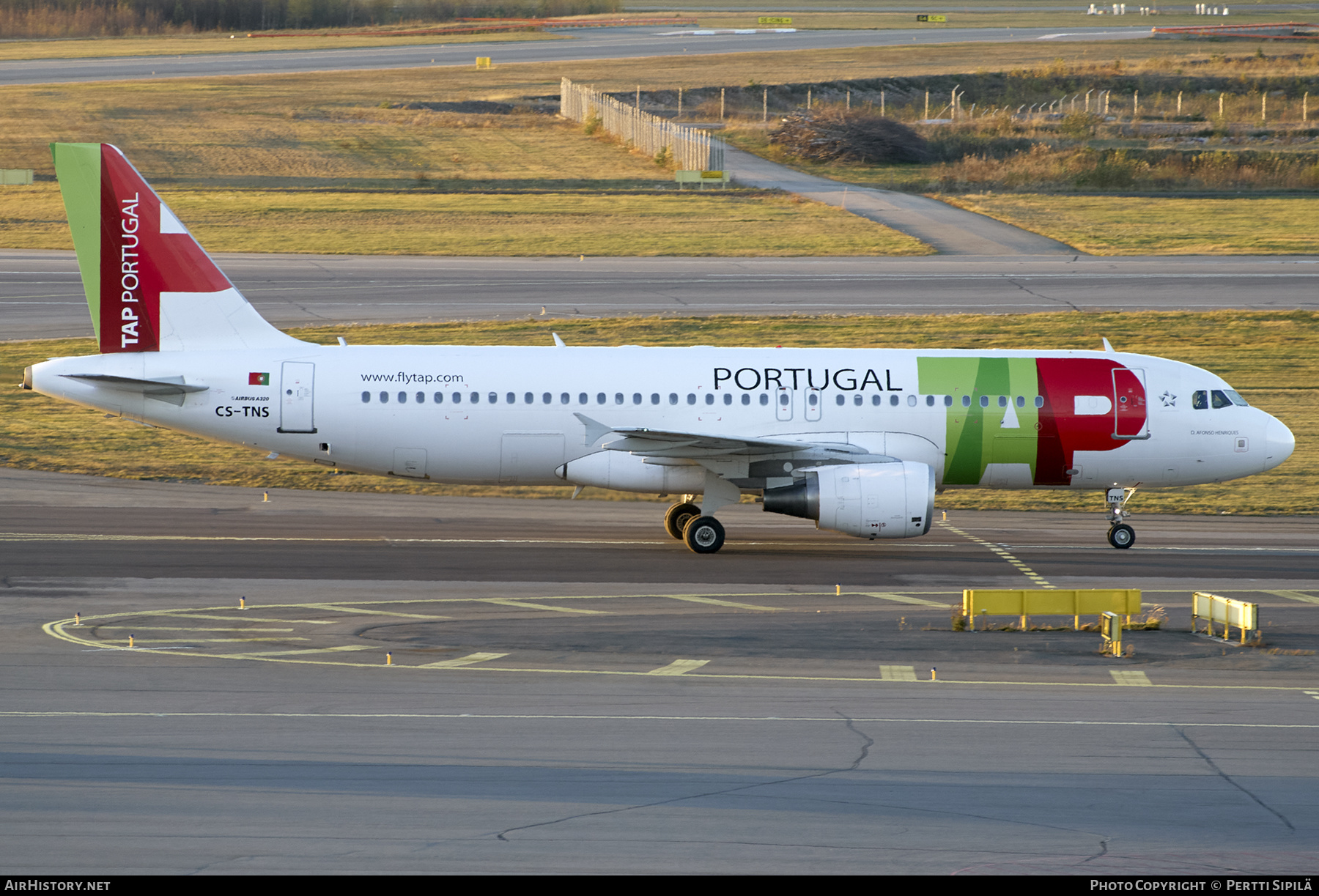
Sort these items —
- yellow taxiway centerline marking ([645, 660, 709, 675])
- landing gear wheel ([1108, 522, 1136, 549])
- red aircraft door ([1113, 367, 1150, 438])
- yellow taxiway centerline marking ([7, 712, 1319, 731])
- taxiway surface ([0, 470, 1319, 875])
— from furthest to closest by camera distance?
landing gear wheel ([1108, 522, 1136, 549]) → red aircraft door ([1113, 367, 1150, 438]) → yellow taxiway centerline marking ([645, 660, 709, 675]) → yellow taxiway centerline marking ([7, 712, 1319, 731]) → taxiway surface ([0, 470, 1319, 875])

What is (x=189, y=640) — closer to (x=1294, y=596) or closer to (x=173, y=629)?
(x=173, y=629)

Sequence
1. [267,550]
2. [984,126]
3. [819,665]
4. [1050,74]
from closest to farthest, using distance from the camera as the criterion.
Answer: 1. [819,665]
2. [267,550]
3. [984,126]
4. [1050,74]

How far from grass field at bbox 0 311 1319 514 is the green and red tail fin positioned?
703 cm

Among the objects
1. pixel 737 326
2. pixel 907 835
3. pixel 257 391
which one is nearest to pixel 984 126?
pixel 737 326

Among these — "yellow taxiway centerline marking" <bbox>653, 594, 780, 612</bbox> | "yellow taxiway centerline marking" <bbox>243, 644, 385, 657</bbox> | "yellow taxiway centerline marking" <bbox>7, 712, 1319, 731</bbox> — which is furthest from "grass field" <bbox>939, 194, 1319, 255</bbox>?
"yellow taxiway centerline marking" <bbox>243, 644, 385, 657</bbox>

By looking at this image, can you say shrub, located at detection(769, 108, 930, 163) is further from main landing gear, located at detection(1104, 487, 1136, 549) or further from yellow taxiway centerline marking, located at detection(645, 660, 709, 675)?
yellow taxiway centerline marking, located at detection(645, 660, 709, 675)

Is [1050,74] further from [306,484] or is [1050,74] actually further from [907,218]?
[306,484]

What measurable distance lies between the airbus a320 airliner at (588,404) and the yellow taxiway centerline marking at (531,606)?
4605 mm

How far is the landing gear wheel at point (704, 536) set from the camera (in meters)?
29.7

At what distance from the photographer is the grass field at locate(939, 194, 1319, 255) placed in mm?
70375

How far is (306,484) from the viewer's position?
36.0 metres

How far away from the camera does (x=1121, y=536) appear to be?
30844 millimetres

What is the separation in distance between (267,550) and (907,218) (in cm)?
5380
